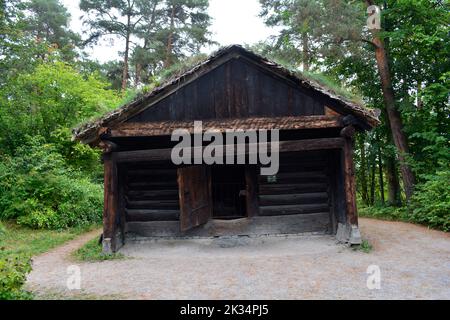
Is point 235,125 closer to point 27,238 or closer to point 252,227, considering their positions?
point 252,227

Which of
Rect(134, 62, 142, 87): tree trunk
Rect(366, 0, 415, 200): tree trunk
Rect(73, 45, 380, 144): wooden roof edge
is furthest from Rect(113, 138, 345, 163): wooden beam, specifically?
Rect(134, 62, 142, 87): tree trunk

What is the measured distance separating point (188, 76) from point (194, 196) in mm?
3192

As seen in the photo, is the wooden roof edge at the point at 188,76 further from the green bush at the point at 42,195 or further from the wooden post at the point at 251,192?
the green bush at the point at 42,195

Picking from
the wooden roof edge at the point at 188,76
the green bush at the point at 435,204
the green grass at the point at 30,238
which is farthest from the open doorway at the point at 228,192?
the green bush at the point at 435,204

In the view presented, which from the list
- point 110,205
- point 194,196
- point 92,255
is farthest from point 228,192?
point 92,255

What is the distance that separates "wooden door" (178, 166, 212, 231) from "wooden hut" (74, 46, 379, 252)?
27 millimetres

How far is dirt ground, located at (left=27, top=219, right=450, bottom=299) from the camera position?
5.98 m

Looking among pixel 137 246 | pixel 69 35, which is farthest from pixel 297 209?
pixel 69 35

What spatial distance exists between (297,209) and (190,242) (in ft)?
10.6

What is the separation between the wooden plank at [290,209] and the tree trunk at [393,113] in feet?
22.6

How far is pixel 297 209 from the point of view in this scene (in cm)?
1045

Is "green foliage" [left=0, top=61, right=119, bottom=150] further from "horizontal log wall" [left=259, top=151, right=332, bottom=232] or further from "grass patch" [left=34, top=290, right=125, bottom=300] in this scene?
"grass patch" [left=34, top=290, right=125, bottom=300]
